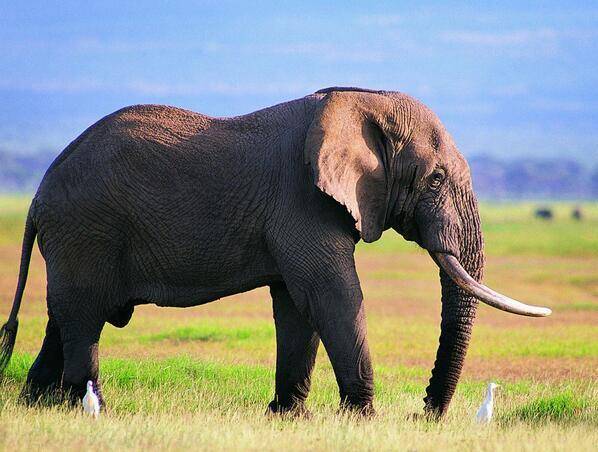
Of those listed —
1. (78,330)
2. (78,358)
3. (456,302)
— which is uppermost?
(456,302)

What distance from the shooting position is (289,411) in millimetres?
11211

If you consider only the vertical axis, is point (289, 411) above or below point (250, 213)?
below

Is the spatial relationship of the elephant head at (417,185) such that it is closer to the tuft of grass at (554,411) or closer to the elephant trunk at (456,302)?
the elephant trunk at (456,302)

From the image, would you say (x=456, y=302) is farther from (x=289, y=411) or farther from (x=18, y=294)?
(x=18, y=294)

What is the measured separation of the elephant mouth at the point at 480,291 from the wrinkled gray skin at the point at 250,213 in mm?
113

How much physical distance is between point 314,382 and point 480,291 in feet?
13.6

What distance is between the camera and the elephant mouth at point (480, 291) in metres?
10.1

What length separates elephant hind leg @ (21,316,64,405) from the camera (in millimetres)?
11477

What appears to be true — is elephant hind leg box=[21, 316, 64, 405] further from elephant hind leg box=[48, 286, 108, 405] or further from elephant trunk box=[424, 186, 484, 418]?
elephant trunk box=[424, 186, 484, 418]

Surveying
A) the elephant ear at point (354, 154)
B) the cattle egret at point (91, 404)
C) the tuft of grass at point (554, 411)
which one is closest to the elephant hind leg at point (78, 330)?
the cattle egret at point (91, 404)

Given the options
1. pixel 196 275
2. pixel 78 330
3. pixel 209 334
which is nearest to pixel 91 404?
pixel 78 330

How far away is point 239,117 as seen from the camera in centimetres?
1102

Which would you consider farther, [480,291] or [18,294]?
[18,294]

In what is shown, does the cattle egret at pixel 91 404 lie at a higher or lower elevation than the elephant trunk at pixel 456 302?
lower
